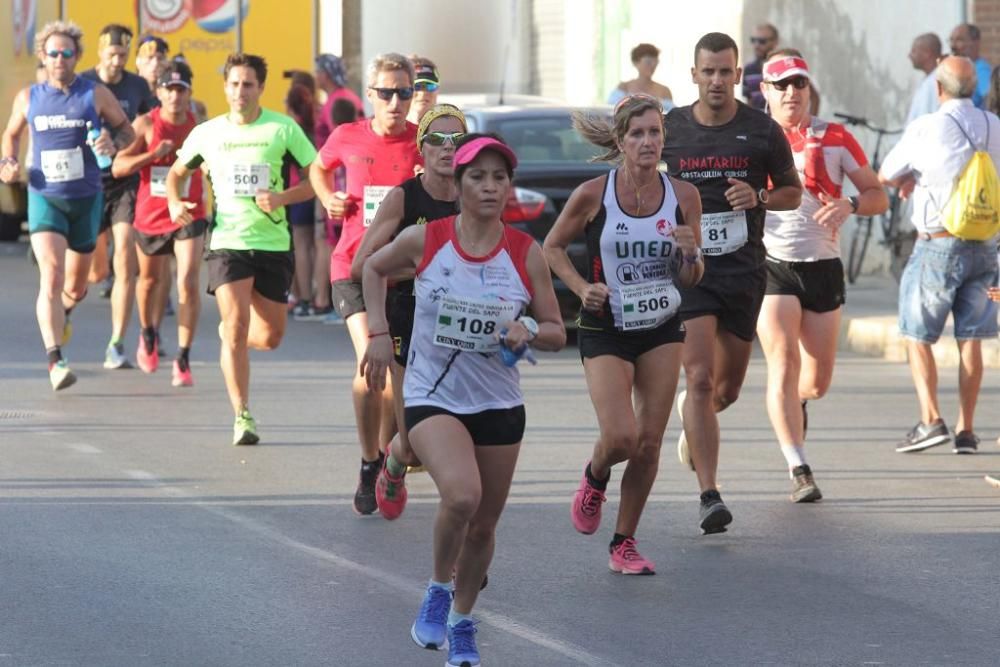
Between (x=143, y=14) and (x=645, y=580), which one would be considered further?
(x=143, y=14)

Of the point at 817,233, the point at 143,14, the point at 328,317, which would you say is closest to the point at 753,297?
the point at 817,233

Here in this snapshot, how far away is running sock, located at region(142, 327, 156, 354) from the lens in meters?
14.4

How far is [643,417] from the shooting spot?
8031 mm

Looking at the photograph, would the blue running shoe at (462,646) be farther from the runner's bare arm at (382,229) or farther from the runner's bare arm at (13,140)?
the runner's bare arm at (13,140)

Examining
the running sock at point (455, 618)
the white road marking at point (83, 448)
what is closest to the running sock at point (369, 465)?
the white road marking at point (83, 448)

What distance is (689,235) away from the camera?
7.83 metres

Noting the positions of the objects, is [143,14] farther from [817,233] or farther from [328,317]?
[817,233]

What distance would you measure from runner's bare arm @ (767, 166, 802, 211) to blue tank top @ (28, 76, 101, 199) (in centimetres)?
581

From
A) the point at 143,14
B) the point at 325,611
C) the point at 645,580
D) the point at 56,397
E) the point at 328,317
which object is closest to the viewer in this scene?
the point at 325,611

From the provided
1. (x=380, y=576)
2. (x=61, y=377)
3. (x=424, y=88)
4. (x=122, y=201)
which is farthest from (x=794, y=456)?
(x=122, y=201)

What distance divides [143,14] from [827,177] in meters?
15.8

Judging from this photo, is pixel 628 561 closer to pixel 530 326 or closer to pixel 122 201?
pixel 530 326

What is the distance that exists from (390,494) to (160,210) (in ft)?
19.5

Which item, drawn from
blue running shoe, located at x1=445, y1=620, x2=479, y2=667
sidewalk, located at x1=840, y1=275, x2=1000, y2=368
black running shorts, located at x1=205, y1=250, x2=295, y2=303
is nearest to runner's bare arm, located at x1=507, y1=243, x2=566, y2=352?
blue running shoe, located at x1=445, y1=620, x2=479, y2=667
